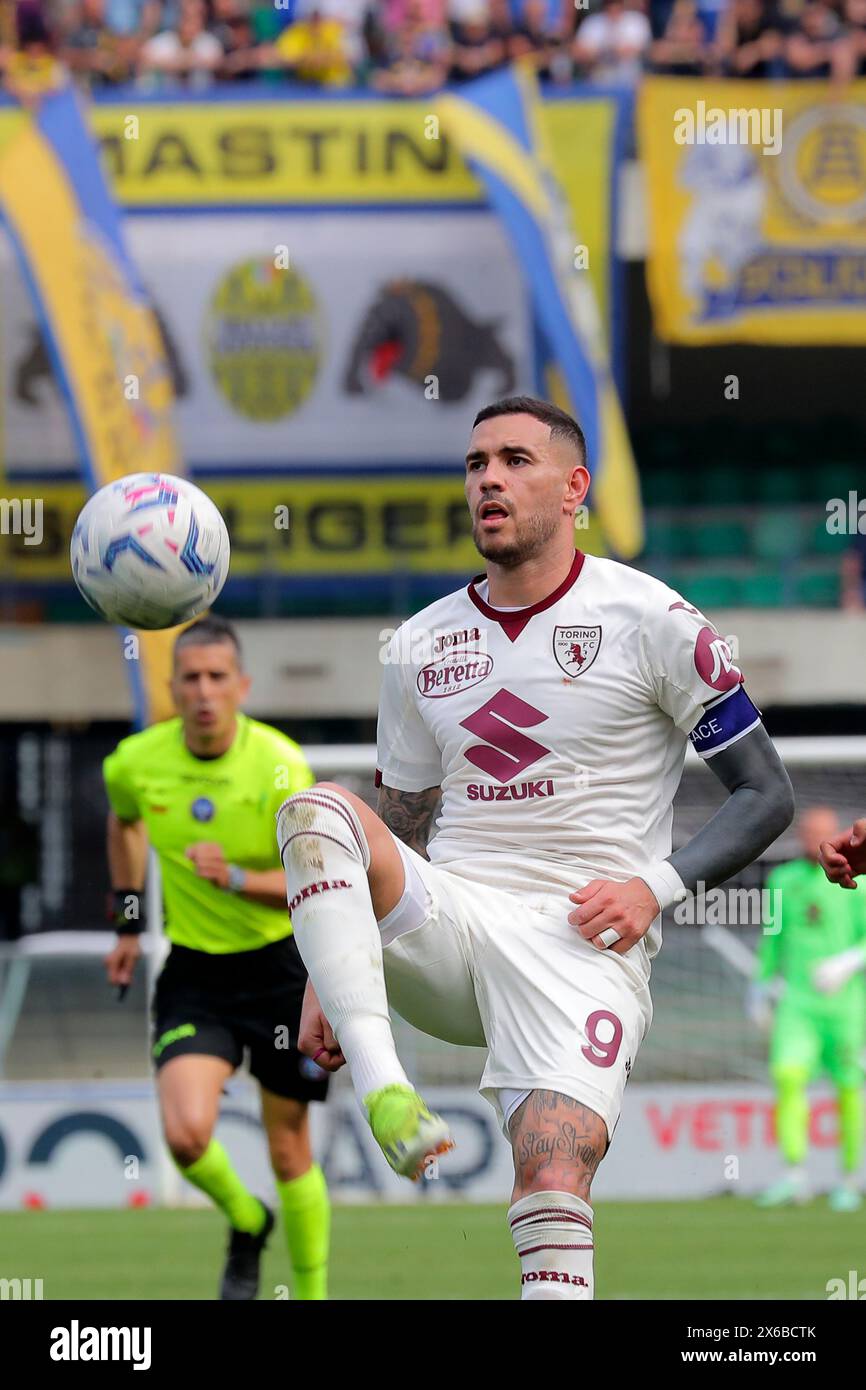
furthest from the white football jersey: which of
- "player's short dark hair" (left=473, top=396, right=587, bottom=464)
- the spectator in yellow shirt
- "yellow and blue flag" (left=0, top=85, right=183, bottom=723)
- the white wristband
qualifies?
the spectator in yellow shirt

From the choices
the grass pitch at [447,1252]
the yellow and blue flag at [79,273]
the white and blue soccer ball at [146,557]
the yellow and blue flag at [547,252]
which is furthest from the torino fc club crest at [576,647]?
the yellow and blue flag at [547,252]

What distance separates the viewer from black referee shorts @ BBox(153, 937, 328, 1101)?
7.29 meters

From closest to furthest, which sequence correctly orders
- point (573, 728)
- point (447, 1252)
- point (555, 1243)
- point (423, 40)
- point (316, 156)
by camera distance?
point (555, 1243)
point (573, 728)
point (447, 1252)
point (316, 156)
point (423, 40)

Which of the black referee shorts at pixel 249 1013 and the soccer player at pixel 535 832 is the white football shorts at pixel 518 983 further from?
the black referee shorts at pixel 249 1013

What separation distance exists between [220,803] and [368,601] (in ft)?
48.6

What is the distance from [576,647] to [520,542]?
284 millimetres

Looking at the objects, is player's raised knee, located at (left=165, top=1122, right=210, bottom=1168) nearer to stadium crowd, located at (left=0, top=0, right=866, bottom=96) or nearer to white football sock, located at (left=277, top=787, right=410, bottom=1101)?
white football sock, located at (left=277, top=787, right=410, bottom=1101)

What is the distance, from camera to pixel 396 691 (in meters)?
5.27

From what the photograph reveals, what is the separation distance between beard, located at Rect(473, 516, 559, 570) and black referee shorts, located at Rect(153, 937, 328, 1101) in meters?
2.72

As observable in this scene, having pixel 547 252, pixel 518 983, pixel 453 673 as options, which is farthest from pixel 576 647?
pixel 547 252

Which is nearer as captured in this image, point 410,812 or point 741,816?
point 741,816

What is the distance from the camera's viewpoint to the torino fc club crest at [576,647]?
16.4ft

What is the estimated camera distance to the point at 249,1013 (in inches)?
289

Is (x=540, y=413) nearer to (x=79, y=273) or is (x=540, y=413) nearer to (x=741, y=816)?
(x=741, y=816)
